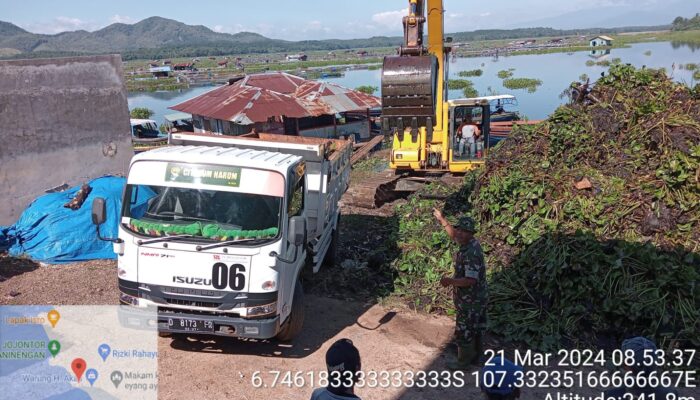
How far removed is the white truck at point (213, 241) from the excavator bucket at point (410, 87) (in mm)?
1951

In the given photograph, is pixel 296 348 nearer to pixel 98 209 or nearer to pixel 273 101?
pixel 98 209

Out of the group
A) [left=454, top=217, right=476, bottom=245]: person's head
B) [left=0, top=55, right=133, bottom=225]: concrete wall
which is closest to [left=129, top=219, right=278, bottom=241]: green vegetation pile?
[left=454, top=217, right=476, bottom=245]: person's head

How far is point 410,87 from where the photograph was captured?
747 centimetres

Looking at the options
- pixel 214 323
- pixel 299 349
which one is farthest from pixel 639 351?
pixel 299 349

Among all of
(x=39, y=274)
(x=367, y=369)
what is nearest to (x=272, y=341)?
(x=367, y=369)

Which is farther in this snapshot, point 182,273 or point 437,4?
point 437,4

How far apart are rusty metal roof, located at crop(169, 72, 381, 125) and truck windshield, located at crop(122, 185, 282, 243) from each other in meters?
16.1

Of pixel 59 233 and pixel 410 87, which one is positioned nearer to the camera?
pixel 410 87

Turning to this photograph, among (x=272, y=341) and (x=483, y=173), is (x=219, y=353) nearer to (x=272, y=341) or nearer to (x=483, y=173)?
(x=272, y=341)

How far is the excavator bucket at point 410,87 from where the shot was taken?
7.42 meters

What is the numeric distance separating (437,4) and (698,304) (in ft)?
28.4

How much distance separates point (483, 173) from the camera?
985 centimetres

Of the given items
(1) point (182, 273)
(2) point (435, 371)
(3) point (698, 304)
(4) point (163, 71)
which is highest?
(4) point (163, 71)

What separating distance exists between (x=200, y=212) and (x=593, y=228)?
5.61 meters
